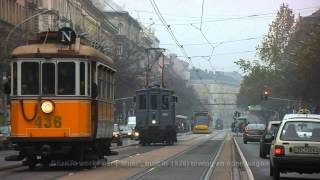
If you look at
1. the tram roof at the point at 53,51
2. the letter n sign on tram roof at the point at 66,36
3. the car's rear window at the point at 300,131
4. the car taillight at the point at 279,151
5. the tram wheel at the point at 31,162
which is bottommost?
the tram wheel at the point at 31,162

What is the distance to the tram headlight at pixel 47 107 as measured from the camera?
21955 mm

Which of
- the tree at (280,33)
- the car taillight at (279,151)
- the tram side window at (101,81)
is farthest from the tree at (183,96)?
the car taillight at (279,151)

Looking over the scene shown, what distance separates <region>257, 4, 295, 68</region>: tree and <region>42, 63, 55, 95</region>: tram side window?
76.1m

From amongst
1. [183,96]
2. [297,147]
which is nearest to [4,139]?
[297,147]

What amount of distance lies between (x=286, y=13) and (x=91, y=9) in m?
25.2

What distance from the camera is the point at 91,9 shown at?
9900 centimetres

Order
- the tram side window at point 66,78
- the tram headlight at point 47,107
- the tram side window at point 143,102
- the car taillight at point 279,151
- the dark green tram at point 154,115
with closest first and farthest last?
the car taillight at point 279,151, the tram headlight at point 47,107, the tram side window at point 66,78, the dark green tram at point 154,115, the tram side window at point 143,102

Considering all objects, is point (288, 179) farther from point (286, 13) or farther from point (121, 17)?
point (121, 17)

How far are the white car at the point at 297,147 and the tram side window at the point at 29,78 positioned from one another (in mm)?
7522

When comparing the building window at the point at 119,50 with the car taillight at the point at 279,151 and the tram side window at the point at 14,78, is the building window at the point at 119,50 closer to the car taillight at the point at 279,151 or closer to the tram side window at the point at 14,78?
the tram side window at the point at 14,78

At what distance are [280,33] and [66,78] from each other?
258 feet

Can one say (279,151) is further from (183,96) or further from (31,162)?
(183,96)

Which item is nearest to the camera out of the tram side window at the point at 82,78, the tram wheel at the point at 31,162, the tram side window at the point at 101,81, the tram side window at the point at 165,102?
the tram side window at the point at 82,78

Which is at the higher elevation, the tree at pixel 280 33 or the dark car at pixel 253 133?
the tree at pixel 280 33
